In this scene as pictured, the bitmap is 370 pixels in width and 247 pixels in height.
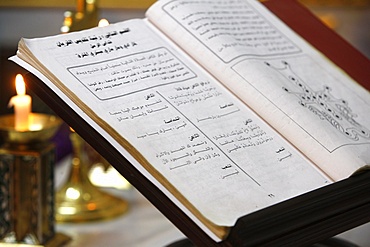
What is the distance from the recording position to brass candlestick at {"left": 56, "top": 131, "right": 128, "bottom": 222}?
1.29m

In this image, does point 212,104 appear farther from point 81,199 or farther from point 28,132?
point 81,199

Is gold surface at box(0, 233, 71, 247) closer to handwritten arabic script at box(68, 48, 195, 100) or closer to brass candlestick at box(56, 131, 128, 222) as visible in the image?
brass candlestick at box(56, 131, 128, 222)

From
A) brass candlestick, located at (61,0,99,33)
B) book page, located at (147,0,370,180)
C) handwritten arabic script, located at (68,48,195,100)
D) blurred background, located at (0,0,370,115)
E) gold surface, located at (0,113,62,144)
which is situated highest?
handwritten arabic script, located at (68,48,195,100)

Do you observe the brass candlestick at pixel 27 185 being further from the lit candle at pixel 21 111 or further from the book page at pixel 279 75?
the book page at pixel 279 75

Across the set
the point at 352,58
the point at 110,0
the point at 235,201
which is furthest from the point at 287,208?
the point at 110,0

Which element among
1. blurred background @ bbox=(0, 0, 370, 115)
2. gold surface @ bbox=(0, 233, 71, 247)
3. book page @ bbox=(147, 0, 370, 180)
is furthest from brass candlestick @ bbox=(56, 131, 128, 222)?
blurred background @ bbox=(0, 0, 370, 115)

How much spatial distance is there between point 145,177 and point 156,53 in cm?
21

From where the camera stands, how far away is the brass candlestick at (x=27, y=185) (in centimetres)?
114

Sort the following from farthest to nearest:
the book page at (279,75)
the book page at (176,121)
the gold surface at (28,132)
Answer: the gold surface at (28,132), the book page at (279,75), the book page at (176,121)

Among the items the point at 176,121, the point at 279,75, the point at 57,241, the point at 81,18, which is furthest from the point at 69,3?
the point at 176,121

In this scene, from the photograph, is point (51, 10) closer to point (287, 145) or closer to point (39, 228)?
point (39, 228)

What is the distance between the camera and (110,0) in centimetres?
276

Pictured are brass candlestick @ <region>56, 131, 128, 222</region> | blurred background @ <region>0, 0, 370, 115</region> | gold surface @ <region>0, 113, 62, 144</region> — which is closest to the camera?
gold surface @ <region>0, 113, 62, 144</region>

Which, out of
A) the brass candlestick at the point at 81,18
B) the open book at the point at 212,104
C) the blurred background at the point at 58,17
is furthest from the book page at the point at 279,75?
the blurred background at the point at 58,17
